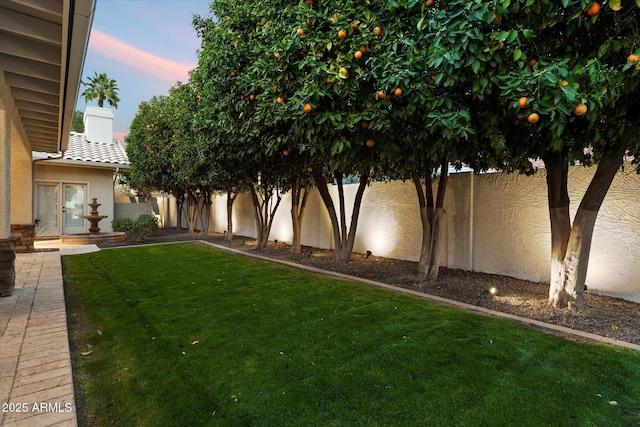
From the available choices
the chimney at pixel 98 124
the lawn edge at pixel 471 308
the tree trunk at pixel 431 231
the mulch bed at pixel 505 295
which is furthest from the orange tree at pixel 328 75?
the chimney at pixel 98 124

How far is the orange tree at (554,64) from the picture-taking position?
2.77 meters

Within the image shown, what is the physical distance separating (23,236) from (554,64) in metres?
12.2

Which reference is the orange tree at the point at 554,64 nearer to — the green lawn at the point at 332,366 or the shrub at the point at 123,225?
the green lawn at the point at 332,366

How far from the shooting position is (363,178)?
7328mm

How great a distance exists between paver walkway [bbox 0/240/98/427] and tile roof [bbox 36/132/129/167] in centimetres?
905

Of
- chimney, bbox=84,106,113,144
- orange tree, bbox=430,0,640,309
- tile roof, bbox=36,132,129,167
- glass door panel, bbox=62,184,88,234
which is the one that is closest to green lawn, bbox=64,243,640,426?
orange tree, bbox=430,0,640,309

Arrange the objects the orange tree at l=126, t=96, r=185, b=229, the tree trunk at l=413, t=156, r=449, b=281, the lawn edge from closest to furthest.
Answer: the lawn edge, the tree trunk at l=413, t=156, r=449, b=281, the orange tree at l=126, t=96, r=185, b=229

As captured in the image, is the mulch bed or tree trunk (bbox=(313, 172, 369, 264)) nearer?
the mulch bed

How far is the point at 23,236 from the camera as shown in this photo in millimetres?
9094

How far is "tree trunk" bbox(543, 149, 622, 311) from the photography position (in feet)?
12.9

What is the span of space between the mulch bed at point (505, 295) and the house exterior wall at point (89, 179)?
32.4 feet

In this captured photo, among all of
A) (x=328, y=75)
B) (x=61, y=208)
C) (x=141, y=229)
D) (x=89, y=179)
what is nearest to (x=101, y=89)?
(x=89, y=179)

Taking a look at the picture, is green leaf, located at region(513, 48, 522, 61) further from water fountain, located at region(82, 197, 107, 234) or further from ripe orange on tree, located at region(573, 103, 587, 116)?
water fountain, located at region(82, 197, 107, 234)

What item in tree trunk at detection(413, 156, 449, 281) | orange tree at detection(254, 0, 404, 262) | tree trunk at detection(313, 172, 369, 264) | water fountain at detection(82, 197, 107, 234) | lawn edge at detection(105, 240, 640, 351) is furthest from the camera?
water fountain at detection(82, 197, 107, 234)
